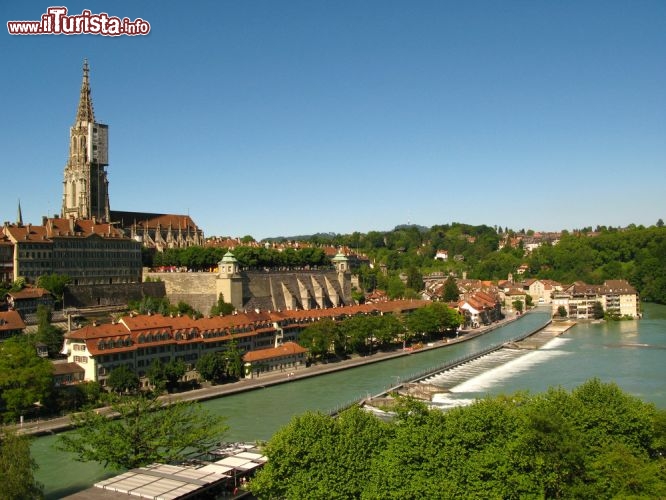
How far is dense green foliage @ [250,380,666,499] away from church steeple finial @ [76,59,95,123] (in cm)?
4619

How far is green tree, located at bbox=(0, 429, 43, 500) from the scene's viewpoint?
51.4ft

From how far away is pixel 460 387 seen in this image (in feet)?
108

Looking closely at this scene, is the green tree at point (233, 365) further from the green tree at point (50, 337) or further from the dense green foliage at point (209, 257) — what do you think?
the dense green foliage at point (209, 257)

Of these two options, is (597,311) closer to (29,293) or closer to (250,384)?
(250,384)

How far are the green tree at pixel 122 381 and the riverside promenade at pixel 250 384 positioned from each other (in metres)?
1.31

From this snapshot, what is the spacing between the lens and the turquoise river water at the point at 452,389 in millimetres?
22141

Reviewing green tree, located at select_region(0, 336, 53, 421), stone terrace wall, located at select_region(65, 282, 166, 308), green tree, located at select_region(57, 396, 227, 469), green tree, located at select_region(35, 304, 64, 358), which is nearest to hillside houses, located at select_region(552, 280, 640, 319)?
stone terrace wall, located at select_region(65, 282, 166, 308)

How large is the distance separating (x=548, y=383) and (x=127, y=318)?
19231mm

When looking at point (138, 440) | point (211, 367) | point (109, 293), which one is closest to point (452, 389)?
point (211, 367)

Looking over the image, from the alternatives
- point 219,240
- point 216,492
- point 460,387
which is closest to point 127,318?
point 460,387

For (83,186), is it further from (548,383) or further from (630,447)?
(630,447)

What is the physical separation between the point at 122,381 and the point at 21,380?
4.57m

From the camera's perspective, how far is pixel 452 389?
32.3 metres
